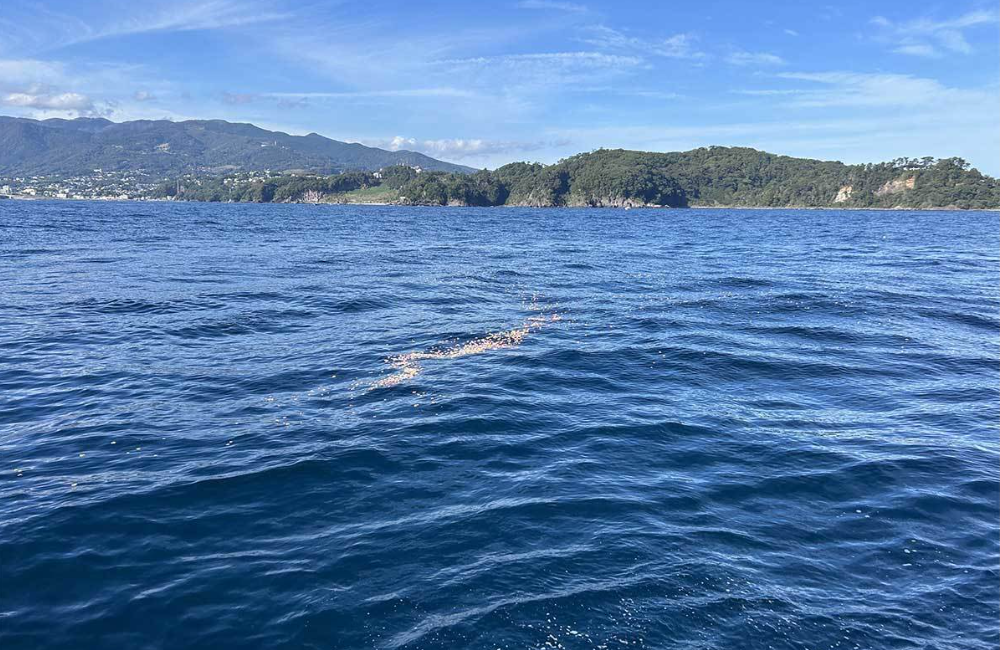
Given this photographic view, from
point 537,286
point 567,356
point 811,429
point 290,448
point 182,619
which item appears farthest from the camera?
point 537,286

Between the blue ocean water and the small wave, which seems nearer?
the blue ocean water

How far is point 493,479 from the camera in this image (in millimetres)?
11875

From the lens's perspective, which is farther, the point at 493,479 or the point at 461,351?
the point at 461,351

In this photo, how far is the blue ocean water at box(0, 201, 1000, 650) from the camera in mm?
7961

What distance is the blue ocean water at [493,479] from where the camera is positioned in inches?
313

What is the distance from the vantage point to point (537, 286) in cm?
3841

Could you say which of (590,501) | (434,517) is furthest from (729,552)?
(434,517)

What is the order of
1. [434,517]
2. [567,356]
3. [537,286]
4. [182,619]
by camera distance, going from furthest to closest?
[537,286], [567,356], [434,517], [182,619]

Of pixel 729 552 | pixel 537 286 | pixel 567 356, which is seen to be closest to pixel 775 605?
pixel 729 552

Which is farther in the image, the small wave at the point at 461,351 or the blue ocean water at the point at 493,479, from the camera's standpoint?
the small wave at the point at 461,351

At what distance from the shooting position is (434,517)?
10.3 m

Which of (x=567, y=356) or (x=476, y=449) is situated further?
(x=567, y=356)

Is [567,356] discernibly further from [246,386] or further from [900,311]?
[900,311]

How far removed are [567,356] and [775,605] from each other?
45.1 ft
